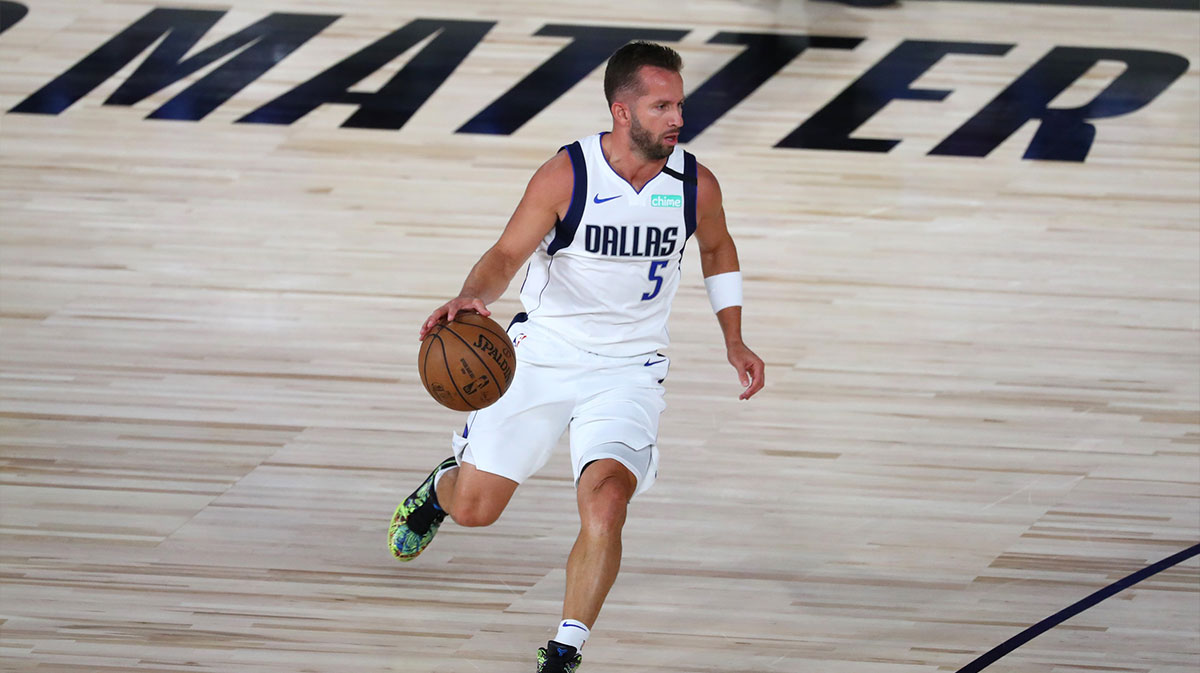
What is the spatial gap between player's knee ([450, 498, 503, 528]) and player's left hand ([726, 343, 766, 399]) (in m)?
0.80

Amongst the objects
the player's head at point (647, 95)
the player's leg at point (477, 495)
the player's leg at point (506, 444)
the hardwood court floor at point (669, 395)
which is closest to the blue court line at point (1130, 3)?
the hardwood court floor at point (669, 395)

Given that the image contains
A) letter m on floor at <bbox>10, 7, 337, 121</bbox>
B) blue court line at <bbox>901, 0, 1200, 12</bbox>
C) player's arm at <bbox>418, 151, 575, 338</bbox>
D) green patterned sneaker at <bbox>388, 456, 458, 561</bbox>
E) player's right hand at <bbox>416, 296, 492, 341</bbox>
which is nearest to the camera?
player's right hand at <bbox>416, 296, 492, 341</bbox>

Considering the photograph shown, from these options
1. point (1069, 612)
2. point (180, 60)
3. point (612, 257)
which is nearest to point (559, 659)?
point (612, 257)

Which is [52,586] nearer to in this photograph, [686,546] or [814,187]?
[686,546]

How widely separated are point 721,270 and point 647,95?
661 mm

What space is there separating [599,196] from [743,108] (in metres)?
4.10

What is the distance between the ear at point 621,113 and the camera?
368 cm

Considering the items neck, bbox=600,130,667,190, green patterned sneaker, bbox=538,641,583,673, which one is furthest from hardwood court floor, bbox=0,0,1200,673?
neck, bbox=600,130,667,190

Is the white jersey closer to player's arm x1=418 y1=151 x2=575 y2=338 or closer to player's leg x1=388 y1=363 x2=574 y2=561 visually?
player's arm x1=418 y1=151 x2=575 y2=338

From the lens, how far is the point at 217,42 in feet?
27.6

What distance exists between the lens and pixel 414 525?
3.98 m

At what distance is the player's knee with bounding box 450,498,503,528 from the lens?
12.8ft

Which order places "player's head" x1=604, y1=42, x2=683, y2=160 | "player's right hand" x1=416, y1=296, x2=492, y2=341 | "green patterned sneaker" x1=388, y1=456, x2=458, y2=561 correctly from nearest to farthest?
"player's right hand" x1=416, y1=296, x2=492, y2=341 → "player's head" x1=604, y1=42, x2=683, y2=160 → "green patterned sneaker" x1=388, y1=456, x2=458, y2=561

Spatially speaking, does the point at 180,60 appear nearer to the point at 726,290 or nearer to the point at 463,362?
the point at 726,290
